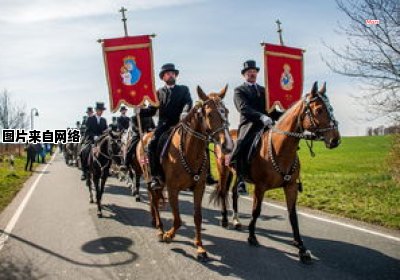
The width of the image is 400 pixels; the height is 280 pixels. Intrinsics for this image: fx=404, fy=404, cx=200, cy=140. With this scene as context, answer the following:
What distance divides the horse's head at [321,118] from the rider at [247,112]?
133cm

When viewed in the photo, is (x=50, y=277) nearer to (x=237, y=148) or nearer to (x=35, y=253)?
(x=35, y=253)

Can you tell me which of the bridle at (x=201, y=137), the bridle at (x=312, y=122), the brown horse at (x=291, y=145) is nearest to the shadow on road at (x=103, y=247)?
the bridle at (x=201, y=137)

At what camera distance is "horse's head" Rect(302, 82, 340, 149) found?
6004mm

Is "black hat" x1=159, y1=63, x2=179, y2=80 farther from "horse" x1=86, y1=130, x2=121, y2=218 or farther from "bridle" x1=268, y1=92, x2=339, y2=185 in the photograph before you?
"horse" x1=86, y1=130, x2=121, y2=218

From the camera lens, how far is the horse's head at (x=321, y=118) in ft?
19.7

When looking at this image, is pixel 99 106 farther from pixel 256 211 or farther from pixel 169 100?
pixel 256 211

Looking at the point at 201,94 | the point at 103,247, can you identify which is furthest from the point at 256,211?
the point at 103,247

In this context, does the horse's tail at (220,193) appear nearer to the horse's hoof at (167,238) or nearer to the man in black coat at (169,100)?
the horse's hoof at (167,238)

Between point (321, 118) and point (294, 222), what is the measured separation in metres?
1.82

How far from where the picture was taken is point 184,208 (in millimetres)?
11289

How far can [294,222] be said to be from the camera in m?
6.70

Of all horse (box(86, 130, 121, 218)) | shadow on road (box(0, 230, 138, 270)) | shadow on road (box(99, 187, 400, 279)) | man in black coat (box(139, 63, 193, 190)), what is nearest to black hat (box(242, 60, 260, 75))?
man in black coat (box(139, 63, 193, 190))

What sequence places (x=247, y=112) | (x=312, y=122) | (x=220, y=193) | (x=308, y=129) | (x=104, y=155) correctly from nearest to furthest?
(x=312, y=122), (x=308, y=129), (x=247, y=112), (x=220, y=193), (x=104, y=155)

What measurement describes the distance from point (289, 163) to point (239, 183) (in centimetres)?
184
